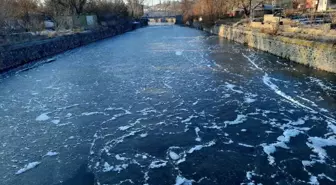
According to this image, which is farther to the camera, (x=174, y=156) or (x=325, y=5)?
(x=325, y=5)

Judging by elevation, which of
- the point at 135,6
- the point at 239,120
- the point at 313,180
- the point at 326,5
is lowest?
the point at 313,180

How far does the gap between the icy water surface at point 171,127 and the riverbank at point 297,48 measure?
0.69 meters

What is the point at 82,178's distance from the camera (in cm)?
738

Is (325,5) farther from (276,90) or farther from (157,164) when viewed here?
(157,164)

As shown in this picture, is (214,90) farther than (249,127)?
Yes

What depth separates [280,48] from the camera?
22.1 metres

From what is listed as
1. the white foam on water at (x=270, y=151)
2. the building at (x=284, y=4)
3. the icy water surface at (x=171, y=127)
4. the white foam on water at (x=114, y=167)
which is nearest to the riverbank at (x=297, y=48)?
the icy water surface at (x=171, y=127)

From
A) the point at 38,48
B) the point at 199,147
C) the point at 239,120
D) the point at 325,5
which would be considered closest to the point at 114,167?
the point at 199,147

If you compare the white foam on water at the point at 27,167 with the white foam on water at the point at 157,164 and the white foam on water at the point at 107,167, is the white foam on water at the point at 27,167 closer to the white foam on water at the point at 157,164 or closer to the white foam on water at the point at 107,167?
the white foam on water at the point at 107,167

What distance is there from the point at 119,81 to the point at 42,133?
23.0ft

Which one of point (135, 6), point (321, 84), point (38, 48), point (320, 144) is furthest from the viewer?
point (135, 6)

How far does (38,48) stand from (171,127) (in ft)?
61.5

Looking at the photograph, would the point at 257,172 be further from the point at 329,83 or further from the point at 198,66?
the point at 198,66


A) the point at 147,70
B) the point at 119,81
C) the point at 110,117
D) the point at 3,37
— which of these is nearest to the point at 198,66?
the point at 147,70
